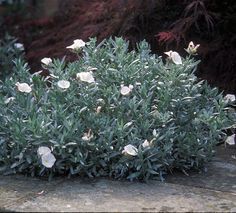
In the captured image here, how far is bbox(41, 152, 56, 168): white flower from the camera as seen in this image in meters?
3.50

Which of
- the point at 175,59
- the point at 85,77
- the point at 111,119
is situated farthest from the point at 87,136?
the point at 175,59

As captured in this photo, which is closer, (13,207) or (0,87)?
(13,207)

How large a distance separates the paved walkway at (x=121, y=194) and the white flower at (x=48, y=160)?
0.13 meters

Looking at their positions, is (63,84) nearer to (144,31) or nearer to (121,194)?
(121,194)

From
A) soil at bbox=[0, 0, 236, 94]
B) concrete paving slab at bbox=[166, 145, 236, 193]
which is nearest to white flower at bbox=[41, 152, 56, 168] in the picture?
concrete paving slab at bbox=[166, 145, 236, 193]

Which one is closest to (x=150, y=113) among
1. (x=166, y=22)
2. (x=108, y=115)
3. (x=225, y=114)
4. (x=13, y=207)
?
(x=108, y=115)

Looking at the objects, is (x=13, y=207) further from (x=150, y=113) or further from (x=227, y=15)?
(x=227, y=15)

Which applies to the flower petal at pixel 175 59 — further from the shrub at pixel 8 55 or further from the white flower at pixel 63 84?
the shrub at pixel 8 55

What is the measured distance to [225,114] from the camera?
3.94m

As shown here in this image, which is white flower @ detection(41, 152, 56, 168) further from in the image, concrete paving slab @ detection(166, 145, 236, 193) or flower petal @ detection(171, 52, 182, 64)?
flower petal @ detection(171, 52, 182, 64)

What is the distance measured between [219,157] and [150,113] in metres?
0.83

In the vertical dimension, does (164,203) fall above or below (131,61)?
below

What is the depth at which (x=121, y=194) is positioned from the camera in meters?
3.37

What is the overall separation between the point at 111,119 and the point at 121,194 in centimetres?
57
